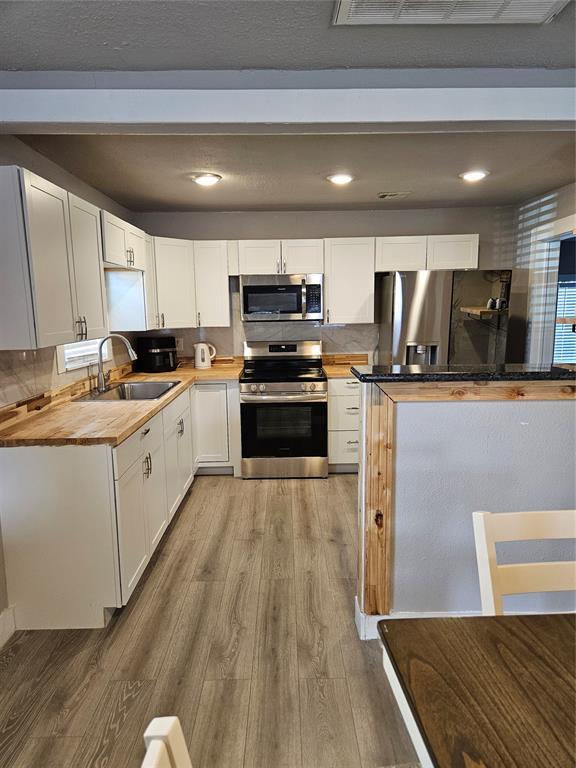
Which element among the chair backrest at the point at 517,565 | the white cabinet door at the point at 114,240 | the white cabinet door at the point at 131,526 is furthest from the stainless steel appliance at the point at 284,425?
the chair backrest at the point at 517,565

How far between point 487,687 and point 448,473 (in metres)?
1.21

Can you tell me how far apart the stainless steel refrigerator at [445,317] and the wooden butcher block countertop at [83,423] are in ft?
6.41

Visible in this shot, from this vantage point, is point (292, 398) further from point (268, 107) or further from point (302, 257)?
point (268, 107)

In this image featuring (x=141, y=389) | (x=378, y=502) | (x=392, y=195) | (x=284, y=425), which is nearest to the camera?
(x=378, y=502)

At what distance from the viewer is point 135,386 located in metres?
3.38

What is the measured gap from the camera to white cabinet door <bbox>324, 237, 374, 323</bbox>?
3.90 meters

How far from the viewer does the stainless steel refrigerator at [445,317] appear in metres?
3.65

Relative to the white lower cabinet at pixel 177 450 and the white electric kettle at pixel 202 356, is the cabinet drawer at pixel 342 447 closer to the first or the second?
the white lower cabinet at pixel 177 450

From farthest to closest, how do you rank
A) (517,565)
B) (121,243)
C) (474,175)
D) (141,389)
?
(141,389)
(474,175)
(121,243)
(517,565)

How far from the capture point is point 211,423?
382 cm

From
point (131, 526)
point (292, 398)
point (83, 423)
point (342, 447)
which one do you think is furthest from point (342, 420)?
point (83, 423)

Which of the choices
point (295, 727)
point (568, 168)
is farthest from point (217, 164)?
point (295, 727)

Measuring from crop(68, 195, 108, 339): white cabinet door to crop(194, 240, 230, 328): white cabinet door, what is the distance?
1368 millimetres

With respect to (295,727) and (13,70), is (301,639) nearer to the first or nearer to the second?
(295,727)
